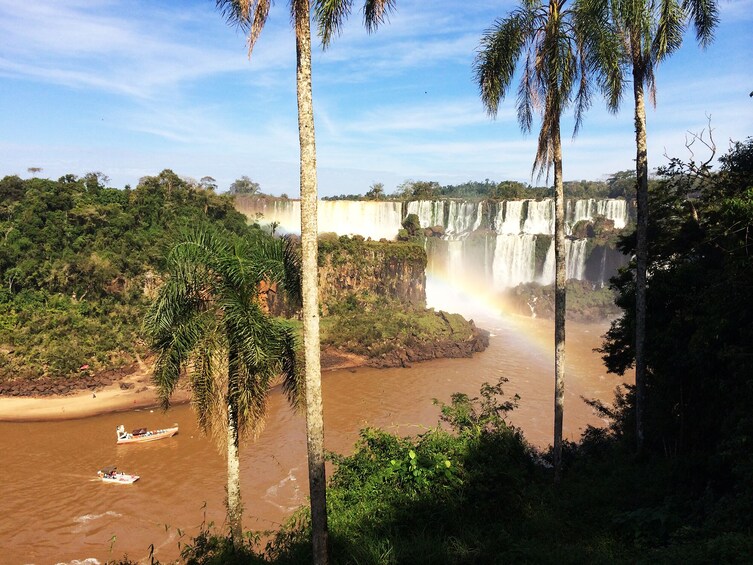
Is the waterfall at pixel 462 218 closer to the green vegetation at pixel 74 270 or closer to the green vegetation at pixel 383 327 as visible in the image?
the green vegetation at pixel 383 327

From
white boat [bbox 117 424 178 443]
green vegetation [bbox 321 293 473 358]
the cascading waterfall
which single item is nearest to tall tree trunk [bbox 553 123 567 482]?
white boat [bbox 117 424 178 443]

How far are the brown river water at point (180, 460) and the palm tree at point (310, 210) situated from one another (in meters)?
3.55

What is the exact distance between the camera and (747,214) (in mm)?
7672

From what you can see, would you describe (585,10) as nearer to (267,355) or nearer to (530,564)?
(267,355)

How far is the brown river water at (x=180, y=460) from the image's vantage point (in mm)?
14055

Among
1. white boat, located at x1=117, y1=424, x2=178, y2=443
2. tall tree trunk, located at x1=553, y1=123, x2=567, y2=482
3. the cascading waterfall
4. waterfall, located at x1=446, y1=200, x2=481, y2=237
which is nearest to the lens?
tall tree trunk, located at x1=553, y1=123, x2=567, y2=482

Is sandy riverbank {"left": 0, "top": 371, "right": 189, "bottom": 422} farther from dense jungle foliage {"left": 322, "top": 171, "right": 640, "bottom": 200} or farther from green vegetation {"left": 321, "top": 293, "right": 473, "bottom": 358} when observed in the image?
dense jungle foliage {"left": 322, "top": 171, "right": 640, "bottom": 200}

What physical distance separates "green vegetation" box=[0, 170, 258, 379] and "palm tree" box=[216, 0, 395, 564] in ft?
73.3

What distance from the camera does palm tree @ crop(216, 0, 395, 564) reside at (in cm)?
488

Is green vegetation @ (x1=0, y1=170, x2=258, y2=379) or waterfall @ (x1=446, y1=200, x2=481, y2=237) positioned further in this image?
waterfall @ (x1=446, y1=200, x2=481, y2=237)

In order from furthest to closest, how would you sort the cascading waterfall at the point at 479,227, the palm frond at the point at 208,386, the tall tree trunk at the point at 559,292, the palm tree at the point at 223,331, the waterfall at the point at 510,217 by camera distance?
the waterfall at the point at 510,217
the cascading waterfall at the point at 479,227
the tall tree trunk at the point at 559,292
the palm frond at the point at 208,386
the palm tree at the point at 223,331

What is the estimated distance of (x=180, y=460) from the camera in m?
18.8

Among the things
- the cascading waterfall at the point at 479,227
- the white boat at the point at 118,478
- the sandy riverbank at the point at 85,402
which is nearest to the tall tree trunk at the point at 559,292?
the white boat at the point at 118,478

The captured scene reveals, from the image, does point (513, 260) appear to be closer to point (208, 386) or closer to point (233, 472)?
point (233, 472)
